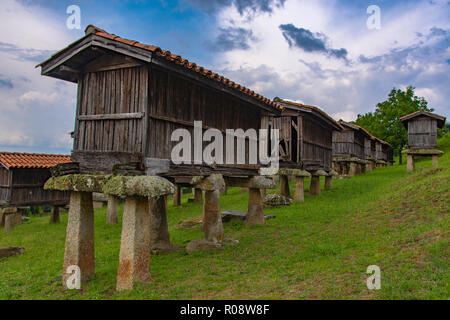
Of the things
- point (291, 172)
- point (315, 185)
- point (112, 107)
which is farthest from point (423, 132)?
point (112, 107)

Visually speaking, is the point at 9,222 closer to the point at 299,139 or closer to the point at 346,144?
the point at 299,139

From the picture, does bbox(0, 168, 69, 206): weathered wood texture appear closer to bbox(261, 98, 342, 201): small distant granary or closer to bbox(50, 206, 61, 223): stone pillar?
bbox(50, 206, 61, 223): stone pillar

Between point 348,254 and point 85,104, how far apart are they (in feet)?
21.6

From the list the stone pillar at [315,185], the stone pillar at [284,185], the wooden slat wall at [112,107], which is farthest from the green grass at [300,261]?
the stone pillar at [315,185]

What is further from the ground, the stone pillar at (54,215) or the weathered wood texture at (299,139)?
the weathered wood texture at (299,139)

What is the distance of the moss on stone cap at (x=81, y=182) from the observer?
596 cm

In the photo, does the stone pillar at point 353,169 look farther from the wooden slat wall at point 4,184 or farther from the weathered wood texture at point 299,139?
the wooden slat wall at point 4,184

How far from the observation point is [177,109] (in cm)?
678

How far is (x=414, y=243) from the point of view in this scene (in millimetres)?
6105

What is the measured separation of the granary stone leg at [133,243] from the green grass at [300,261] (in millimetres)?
248

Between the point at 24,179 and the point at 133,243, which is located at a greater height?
the point at 24,179

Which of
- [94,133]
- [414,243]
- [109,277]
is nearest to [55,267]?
[109,277]

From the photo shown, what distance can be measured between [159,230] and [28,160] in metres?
10.4

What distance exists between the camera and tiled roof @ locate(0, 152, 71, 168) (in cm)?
1427
